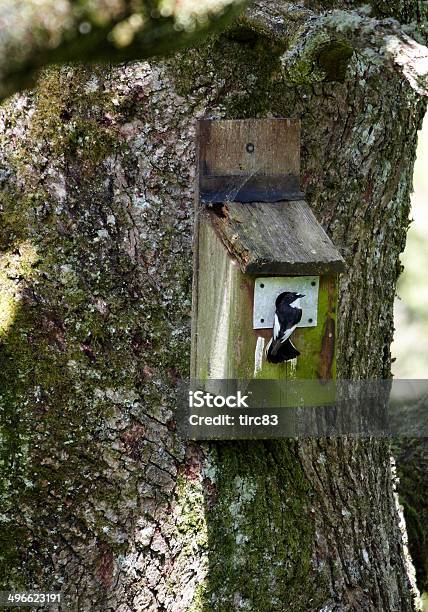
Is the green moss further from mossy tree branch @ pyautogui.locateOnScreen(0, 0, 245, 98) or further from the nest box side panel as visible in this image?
mossy tree branch @ pyautogui.locateOnScreen(0, 0, 245, 98)

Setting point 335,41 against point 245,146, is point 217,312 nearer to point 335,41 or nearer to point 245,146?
point 245,146

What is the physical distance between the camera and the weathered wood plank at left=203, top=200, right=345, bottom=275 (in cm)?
199

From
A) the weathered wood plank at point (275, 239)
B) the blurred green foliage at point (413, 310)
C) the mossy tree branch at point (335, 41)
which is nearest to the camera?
the mossy tree branch at point (335, 41)

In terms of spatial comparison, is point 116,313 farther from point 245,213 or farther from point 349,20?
point 349,20

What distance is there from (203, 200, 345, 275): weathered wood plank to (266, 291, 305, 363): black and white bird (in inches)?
2.9

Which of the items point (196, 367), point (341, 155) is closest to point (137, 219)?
point (196, 367)

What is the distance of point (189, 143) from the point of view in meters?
2.22

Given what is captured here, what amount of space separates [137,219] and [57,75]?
445 millimetres

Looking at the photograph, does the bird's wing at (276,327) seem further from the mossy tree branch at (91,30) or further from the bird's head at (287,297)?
the mossy tree branch at (91,30)

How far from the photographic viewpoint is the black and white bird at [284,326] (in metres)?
2.04

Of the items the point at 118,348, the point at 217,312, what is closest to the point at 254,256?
the point at 217,312

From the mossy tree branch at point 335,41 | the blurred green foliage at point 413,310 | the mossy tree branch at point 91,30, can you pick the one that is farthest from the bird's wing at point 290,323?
the blurred green foliage at point 413,310

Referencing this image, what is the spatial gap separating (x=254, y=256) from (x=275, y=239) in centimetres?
11

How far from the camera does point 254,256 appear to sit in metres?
1.96
